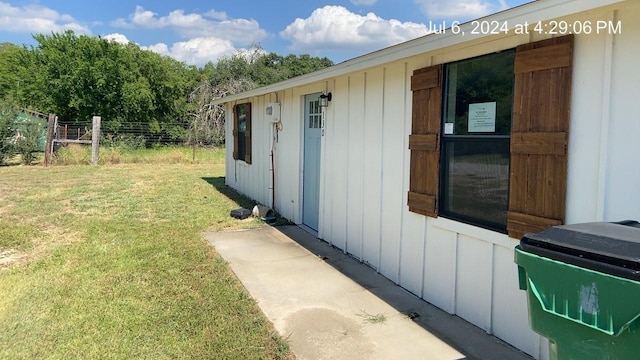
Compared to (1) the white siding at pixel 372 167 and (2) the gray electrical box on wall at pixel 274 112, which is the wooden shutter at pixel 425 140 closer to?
(1) the white siding at pixel 372 167

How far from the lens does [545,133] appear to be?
8.82 ft

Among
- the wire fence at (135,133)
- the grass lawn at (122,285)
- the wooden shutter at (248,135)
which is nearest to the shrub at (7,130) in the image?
the wire fence at (135,133)

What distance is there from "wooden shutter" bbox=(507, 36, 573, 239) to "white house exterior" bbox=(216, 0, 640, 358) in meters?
0.04

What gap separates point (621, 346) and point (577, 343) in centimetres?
16

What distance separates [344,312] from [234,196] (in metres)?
6.39

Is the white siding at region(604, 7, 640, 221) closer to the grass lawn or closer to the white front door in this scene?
the grass lawn

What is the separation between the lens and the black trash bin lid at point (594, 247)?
1.50 m

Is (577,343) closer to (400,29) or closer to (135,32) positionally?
(400,29)

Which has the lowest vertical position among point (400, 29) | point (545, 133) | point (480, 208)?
point (480, 208)

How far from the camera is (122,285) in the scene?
409 cm

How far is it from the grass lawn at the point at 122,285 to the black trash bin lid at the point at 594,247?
71.7 inches

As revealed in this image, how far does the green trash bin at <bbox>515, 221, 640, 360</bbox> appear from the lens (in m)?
1.47

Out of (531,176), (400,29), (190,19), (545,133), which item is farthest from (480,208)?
(190,19)

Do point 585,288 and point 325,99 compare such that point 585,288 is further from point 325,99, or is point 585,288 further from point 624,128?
point 325,99
